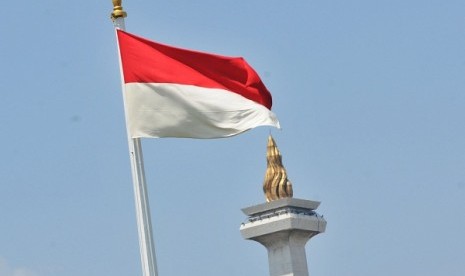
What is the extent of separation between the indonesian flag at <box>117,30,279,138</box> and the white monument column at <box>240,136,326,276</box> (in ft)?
103

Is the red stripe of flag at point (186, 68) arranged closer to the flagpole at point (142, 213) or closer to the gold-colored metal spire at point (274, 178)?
the flagpole at point (142, 213)

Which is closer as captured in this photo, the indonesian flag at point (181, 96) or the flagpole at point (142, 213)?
the flagpole at point (142, 213)

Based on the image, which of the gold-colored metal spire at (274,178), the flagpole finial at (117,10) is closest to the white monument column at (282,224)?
the gold-colored metal spire at (274,178)

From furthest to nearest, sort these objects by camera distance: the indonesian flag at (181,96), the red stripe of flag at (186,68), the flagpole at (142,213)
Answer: the red stripe of flag at (186,68) < the indonesian flag at (181,96) < the flagpole at (142,213)

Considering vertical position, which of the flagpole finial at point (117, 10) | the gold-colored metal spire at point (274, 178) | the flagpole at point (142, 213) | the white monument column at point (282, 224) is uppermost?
the gold-colored metal spire at point (274, 178)

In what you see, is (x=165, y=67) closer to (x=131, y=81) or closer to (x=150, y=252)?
(x=131, y=81)

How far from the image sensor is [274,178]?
4872cm

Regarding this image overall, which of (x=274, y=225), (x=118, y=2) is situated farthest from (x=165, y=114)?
(x=274, y=225)

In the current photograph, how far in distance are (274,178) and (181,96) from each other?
32725 mm

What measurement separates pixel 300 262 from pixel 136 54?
33.2 meters

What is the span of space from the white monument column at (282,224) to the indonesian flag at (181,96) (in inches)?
1231

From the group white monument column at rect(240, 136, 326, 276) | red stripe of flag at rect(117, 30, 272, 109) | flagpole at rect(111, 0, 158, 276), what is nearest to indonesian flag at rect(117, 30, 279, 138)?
red stripe of flag at rect(117, 30, 272, 109)

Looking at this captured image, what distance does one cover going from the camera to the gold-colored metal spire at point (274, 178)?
159ft

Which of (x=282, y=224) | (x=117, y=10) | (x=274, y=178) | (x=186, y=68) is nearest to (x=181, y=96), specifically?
(x=186, y=68)
